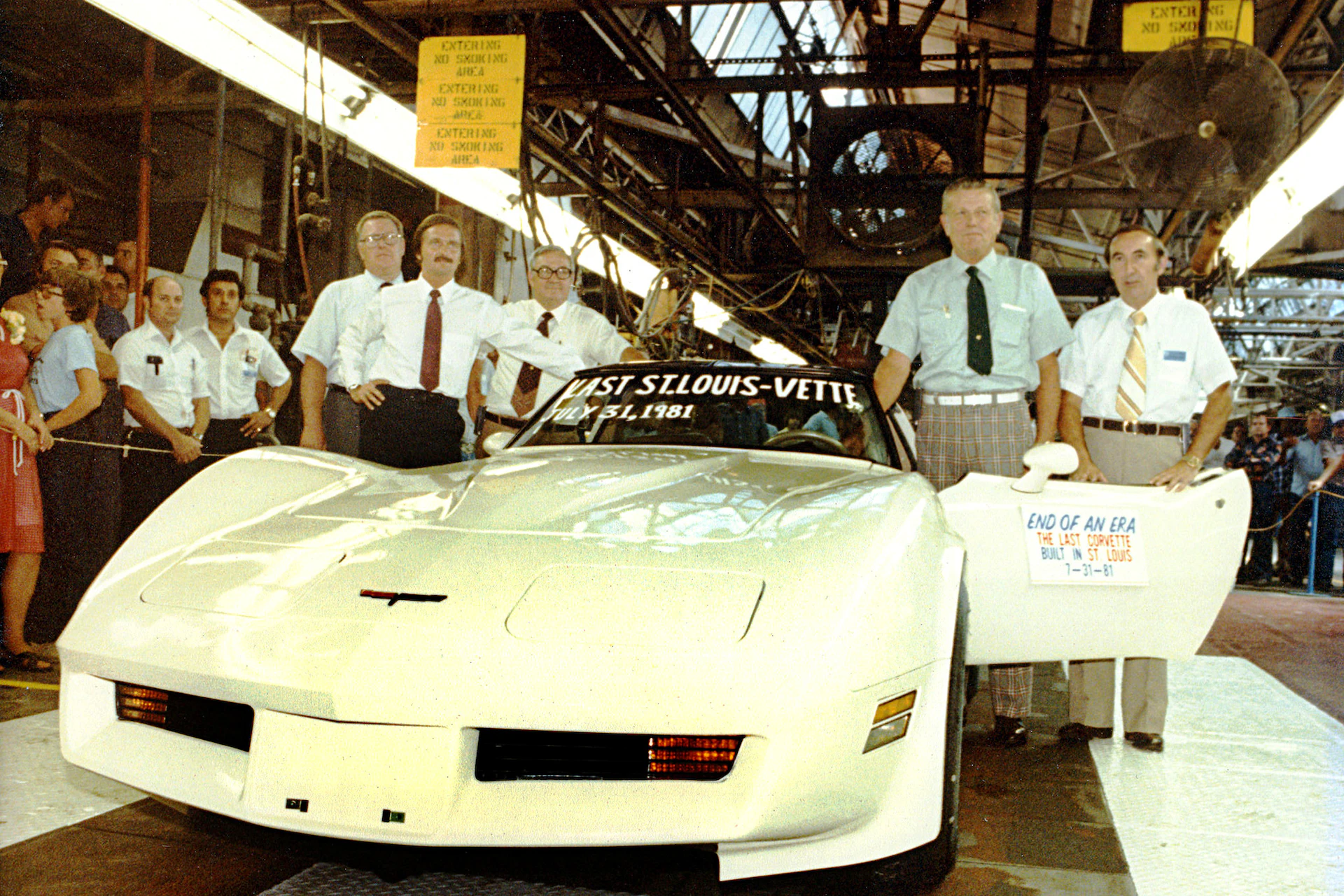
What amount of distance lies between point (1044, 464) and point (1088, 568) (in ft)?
0.92

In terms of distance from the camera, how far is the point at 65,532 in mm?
4723

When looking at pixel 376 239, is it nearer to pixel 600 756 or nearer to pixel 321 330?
pixel 321 330

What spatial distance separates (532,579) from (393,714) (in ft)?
1.18

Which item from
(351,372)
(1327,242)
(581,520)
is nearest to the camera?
(581,520)

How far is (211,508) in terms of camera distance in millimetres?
2385

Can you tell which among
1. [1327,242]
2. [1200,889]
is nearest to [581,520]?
[1200,889]

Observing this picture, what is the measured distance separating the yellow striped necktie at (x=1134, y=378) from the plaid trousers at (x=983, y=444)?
392mm

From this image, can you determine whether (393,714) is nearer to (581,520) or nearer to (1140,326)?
(581,520)

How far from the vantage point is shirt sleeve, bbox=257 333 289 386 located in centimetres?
578

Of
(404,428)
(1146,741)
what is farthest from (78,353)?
(1146,741)

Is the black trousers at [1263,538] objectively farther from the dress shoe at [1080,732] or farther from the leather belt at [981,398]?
the leather belt at [981,398]

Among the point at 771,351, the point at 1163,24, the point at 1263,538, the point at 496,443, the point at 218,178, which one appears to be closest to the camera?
the point at 496,443

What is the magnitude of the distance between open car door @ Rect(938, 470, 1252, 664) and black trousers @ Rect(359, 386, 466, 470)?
2575 millimetres

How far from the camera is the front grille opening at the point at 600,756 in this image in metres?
1.69
